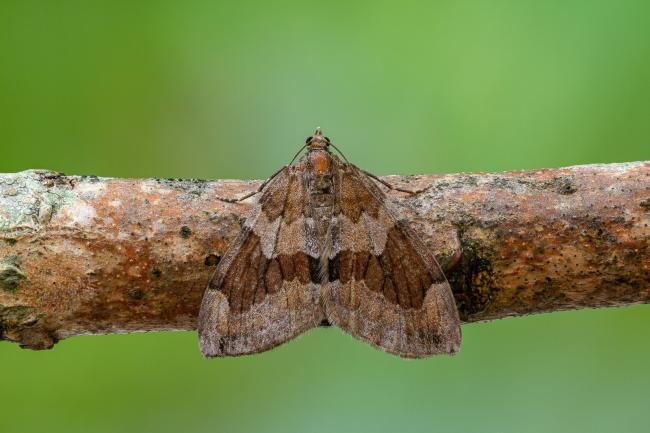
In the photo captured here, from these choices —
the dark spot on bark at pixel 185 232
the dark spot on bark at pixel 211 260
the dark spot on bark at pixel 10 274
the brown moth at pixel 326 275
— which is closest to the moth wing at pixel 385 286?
the brown moth at pixel 326 275

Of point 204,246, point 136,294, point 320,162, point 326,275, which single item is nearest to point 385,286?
point 326,275

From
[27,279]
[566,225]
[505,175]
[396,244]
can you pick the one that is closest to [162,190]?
[27,279]

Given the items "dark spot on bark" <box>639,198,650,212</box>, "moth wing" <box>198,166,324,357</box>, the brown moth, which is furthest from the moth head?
"dark spot on bark" <box>639,198,650,212</box>

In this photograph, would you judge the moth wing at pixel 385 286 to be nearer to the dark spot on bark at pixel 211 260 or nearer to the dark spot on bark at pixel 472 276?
the dark spot on bark at pixel 472 276

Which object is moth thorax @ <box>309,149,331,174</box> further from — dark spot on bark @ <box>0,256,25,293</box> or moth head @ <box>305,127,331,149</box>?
dark spot on bark @ <box>0,256,25,293</box>

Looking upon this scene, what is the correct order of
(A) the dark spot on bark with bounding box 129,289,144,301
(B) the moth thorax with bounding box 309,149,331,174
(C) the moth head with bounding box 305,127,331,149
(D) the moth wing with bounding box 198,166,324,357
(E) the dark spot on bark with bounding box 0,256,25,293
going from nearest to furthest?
(E) the dark spot on bark with bounding box 0,256,25,293 → (A) the dark spot on bark with bounding box 129,289,144,301 → (D) the moth wing with bounding box 198,166,324,357 → (B) the moth thorax with bounding box 309,149,331,174 → (C) the moth head with bounding box 305,127,331,149

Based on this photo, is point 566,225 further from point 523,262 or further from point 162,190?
point 162,190

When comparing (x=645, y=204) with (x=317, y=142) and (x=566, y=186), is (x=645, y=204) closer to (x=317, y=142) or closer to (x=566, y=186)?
(x=566, y=186)
